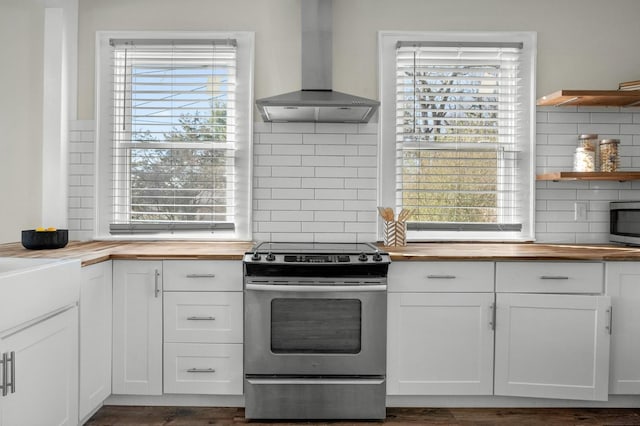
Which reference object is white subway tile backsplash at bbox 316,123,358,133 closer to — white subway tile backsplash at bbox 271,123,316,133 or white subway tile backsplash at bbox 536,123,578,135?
white subway tile backsplash at bbox 271,123,316,133

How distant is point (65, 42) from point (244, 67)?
1.17 meters

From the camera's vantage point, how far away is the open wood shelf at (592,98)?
122 inches

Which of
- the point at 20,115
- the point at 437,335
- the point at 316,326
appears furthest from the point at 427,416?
the point at 20,115

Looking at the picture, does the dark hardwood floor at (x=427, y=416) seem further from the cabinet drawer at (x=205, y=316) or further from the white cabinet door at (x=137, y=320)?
the cabinet drawer at (x=205, y=316)

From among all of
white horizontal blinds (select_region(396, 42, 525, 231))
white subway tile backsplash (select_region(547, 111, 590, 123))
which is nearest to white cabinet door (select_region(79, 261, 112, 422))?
white horizontal blinds (select_region(396, 42, 525, 231))

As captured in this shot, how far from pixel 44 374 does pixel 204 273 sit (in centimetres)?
93

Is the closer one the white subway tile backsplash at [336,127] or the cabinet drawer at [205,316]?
the cabinet drawer at [205,316]

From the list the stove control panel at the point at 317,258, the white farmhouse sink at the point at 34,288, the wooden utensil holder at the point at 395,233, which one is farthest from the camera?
the wooden utensil holder at the point at 395,233

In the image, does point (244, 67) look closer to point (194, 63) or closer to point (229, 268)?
point (194, 63)

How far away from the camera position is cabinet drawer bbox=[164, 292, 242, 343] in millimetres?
2791

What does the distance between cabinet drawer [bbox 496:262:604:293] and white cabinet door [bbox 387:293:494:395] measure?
13 centimetres

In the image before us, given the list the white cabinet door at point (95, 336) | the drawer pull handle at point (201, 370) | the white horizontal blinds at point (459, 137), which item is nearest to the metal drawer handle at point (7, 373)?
the white cabinet door at point (95, 336)

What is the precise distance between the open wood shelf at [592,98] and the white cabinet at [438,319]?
1.22m

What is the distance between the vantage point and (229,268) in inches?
110
